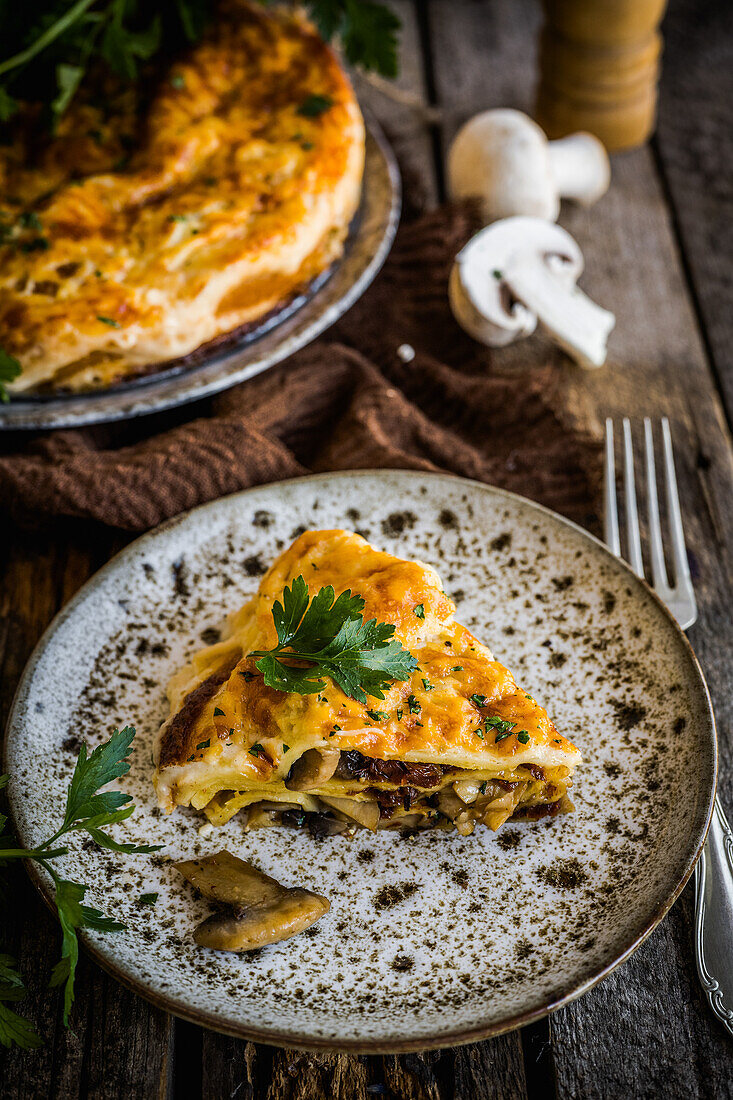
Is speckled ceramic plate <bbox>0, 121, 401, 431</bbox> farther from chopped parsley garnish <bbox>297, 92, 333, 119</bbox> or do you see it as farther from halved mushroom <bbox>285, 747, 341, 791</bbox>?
halved mushroom <bbox>285, 747, 341, 791</bbox>

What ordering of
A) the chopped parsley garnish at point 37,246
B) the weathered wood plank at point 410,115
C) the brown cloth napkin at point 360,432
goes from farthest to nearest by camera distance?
the weathered wood plank at point 410,115 < the chopped parsley garnish at point 37,246 < the brown cloth napkin at point 360,432

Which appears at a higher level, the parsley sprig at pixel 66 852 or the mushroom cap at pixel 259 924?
the parsley sprig at pixel 66 852

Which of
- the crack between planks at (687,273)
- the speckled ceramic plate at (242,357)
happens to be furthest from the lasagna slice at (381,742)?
the crack between planks at (687,273)

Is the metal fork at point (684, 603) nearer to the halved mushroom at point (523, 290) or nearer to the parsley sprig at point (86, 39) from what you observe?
the halved mushroom at point (523, 290)

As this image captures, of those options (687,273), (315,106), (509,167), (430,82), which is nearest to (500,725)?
(509,167)

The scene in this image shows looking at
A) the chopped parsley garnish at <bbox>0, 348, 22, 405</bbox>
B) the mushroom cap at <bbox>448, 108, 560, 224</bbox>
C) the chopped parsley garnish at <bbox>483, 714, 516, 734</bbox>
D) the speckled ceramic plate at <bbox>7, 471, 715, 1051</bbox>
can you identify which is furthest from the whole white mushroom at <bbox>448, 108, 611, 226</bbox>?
the chopped parsley garnish at <bbox>483, 714, 516, 734</bbox>
